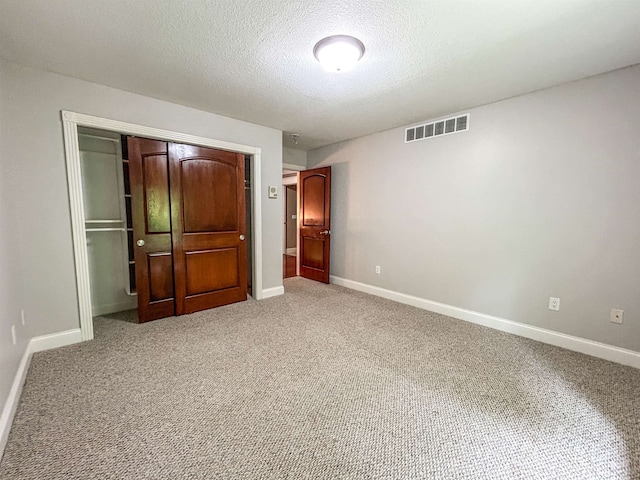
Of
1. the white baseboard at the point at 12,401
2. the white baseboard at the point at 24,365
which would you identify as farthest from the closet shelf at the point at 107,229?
the white baseboard at the point at 12,401

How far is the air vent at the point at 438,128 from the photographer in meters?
3.06

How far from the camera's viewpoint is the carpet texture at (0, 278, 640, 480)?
1300 millimetres

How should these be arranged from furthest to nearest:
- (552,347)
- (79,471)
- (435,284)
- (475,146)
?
1. (435,284)
2. (475,146)
3. (552,347)
4. (79,471)

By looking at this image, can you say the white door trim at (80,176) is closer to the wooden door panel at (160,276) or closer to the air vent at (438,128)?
the wooden door panel at (160,276)

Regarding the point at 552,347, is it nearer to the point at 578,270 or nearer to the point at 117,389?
the point at 578,270

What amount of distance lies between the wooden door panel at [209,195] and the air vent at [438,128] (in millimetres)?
2353

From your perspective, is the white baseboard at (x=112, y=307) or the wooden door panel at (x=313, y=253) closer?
the white baseboard at (x=112, y=307)

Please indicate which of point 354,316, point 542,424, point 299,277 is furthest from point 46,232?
point 542,424

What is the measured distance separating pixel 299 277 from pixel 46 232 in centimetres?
350

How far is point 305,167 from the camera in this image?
5.15 m

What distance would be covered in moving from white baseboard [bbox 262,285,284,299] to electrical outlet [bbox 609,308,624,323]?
352 centimetres

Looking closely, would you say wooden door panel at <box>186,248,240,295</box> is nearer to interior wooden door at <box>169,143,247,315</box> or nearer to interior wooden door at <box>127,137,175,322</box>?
interior wooden door at <box>169,143,247,315</box>

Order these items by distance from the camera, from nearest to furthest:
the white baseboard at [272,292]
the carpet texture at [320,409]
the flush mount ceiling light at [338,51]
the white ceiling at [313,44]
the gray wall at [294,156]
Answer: the carpet texture at [320,409] → the white ceiling at [313,44] → the flush mount ceiling light at [338,51] → the white baseboard at [272,292] → the gray wall at [294,156]

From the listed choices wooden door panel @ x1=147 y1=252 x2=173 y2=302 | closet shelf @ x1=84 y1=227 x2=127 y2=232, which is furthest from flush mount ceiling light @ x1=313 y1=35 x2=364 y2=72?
closet shelf @ x1=84 y1=227 x2=127 y2=232
